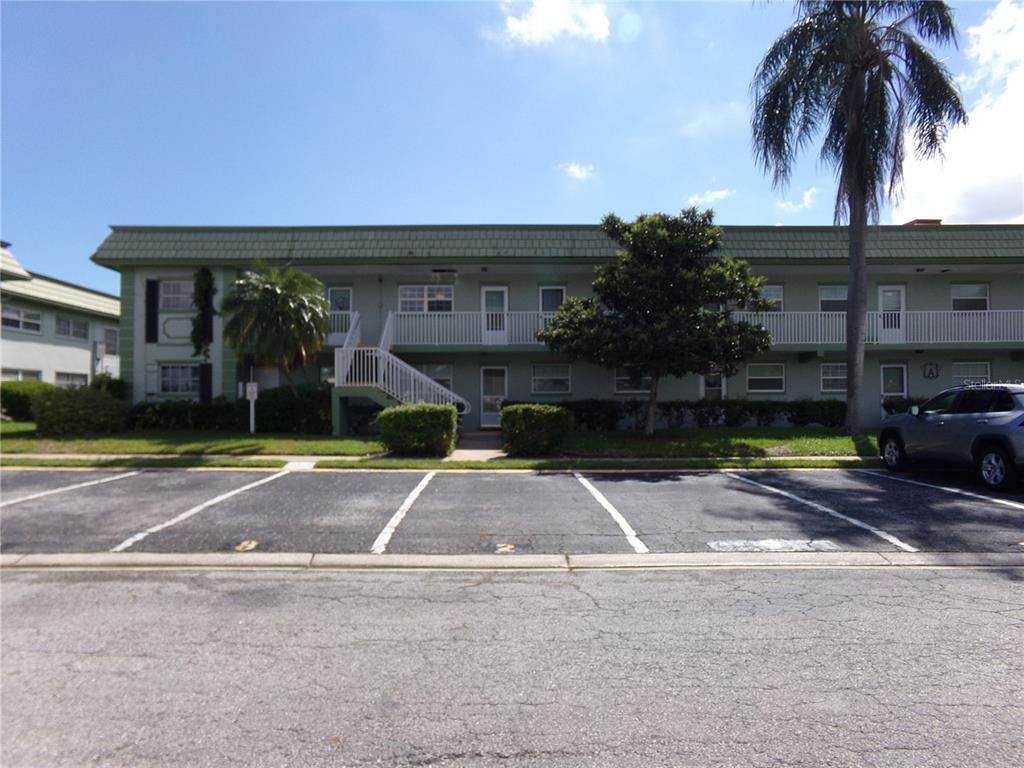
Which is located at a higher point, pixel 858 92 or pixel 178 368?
pixel 858 92

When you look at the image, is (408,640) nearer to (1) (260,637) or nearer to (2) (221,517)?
(1) (260,637)

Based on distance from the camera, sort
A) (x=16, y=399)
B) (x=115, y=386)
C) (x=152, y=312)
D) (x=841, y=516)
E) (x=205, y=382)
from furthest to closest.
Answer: (x=16, y=399) < (x=152, y=312) < (x=205, y=382) < (x=115, y=386) < (x=841, y=516)

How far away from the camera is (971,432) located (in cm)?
924

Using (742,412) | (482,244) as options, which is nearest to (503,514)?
(482,244)

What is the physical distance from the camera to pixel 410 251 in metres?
19.1

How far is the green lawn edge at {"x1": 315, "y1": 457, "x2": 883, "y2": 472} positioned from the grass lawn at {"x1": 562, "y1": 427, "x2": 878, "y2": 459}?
29.7 inches

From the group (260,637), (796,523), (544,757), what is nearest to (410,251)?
(796,523)

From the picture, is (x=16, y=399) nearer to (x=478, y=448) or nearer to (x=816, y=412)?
(x=478, y=448)

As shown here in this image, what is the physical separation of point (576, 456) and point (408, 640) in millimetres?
9537

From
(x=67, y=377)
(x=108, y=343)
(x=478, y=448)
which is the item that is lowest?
(x=478, y=448)

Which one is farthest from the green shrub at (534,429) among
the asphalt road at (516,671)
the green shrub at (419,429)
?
the asphalt road at (516,671)

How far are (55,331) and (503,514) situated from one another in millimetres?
29521

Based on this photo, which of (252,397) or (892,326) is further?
(892,326)

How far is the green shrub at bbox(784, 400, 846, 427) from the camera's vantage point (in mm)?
19109
